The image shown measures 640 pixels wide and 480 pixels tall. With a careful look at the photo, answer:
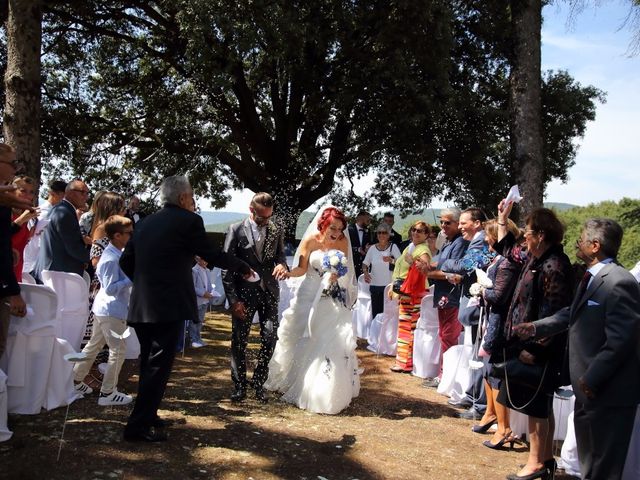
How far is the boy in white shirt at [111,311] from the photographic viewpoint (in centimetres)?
514

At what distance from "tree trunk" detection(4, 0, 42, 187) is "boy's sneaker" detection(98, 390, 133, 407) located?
3.65 m

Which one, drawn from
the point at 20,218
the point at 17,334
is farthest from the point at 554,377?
the point at 20,218

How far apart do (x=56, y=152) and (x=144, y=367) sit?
13842 mm

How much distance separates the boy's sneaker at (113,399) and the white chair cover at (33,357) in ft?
1.24

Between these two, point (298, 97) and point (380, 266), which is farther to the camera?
point (298, 97)

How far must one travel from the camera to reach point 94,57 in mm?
17094

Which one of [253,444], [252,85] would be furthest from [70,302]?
[252,85]

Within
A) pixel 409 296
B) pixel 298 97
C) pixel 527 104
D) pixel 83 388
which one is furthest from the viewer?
pixel 298 97

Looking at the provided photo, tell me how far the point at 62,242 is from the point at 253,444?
2.88 meters

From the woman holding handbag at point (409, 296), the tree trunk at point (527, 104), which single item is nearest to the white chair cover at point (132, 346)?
the woman holding handbag at point (409, 296)

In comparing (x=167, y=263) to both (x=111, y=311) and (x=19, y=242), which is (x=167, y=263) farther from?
(x=19, y=242)

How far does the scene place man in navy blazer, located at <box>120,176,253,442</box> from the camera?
14.3 feet

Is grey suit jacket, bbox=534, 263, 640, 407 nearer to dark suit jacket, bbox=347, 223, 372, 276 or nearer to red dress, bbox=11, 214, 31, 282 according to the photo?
red dress, bbox=11, 214, 31, 282

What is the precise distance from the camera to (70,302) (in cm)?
557
